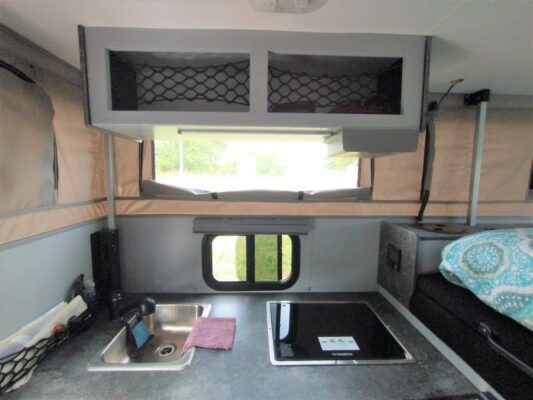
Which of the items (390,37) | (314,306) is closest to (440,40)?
(390,37)

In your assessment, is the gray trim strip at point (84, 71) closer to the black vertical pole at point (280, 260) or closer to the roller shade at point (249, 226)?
the roller shade at point (249, 226)

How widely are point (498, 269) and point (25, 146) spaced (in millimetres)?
1717

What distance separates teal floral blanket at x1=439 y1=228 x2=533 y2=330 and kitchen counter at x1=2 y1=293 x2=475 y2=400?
0.93 ft

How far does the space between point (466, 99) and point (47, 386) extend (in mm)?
2222

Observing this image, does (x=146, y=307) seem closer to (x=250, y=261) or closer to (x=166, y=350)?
(x=166, y=350)

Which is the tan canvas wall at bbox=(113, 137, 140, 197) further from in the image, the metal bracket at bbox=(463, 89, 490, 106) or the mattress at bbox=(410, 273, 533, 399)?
the metal bracket at bbox=(463, 89, 490, 106)

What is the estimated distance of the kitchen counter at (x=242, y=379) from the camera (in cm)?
81

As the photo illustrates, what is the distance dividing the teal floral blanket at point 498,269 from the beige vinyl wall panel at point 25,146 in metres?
1.65

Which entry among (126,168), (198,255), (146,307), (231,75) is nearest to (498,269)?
(231,75)

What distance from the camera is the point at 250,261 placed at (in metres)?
1.49

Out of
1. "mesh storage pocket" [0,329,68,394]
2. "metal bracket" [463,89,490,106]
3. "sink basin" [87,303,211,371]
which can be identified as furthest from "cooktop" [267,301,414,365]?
"metal bracket" [463,89,490,106]

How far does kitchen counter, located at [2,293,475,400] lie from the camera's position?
2.65ft

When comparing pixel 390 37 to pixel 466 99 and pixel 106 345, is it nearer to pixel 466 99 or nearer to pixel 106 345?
pixel 466 99

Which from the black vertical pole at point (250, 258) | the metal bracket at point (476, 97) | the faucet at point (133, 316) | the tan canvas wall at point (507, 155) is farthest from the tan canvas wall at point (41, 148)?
the tan canvas wall at point (507, 155)
